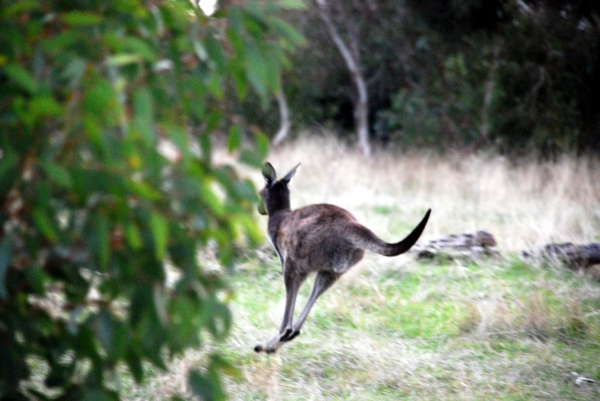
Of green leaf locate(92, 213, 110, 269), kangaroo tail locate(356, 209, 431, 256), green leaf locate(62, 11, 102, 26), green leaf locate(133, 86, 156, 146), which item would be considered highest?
green leaf locate(62, 11, 102, 26)

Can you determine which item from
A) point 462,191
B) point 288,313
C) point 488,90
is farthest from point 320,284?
point 488,90

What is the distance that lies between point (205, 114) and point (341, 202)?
7577 millimetres

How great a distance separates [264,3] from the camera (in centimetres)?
206

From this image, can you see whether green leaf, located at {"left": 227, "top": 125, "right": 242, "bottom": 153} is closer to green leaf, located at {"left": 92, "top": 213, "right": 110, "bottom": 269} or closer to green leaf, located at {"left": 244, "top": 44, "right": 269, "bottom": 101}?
green leaf, located at {"left": 244, "top": 44, "right": 269, "bottom": 101}

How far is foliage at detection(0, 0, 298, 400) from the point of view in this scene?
1678 millimetres

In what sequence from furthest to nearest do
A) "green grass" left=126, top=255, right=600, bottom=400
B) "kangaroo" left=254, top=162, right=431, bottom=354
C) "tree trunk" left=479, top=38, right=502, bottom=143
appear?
"tree trunk" left=479, top=38, right=502, bottom=143
"kangaroo" left=254, top=162, right=431, bottom=354
"green grass" left=126, top=255, right=600, bottom=400

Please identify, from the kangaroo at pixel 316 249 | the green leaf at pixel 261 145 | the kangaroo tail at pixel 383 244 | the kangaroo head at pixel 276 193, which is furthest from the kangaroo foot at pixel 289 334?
the green leaf at pixel 261 145

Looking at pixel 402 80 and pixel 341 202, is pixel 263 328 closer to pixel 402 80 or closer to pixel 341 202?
pixel 341 202

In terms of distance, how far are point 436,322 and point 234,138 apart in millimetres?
4130

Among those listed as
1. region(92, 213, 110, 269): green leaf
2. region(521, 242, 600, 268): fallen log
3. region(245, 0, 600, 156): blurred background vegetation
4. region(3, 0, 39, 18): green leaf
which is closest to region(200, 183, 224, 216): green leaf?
region(92, 213, 110, 269): green leaf

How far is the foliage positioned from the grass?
0.38 m

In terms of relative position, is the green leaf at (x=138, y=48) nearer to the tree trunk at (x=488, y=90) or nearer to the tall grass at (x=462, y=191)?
the tall grass at (x=462, y=191)

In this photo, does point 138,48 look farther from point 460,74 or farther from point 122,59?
point 460,74

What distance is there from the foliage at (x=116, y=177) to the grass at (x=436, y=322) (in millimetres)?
375
